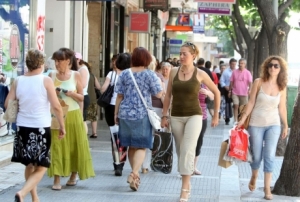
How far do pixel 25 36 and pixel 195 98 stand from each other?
486 centimetres

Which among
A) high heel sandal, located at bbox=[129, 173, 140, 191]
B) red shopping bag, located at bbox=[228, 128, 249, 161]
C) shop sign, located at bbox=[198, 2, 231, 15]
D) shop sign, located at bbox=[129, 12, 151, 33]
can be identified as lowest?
high heel sandal, located at bbox=[129, 173, 140, 191]

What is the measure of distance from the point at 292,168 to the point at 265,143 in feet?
1.79

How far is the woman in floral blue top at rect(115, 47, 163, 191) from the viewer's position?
897 cm

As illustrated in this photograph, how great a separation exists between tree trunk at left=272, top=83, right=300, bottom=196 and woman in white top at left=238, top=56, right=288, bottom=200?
0.31 m

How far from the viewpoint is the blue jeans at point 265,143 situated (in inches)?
345

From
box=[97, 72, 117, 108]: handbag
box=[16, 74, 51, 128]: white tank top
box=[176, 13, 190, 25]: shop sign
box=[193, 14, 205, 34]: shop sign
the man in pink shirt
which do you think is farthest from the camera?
box=[193, 14, 205, 34]: shop sign

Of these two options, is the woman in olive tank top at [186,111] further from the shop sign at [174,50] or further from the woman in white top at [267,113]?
the shop sign at [174,50]

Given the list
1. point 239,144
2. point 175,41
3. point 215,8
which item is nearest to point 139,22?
point 215,8

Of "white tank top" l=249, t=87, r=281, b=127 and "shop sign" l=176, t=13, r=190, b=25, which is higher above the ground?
"shop sign" l=176, t=13, r=190, b=25

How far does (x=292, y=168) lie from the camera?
358 inches

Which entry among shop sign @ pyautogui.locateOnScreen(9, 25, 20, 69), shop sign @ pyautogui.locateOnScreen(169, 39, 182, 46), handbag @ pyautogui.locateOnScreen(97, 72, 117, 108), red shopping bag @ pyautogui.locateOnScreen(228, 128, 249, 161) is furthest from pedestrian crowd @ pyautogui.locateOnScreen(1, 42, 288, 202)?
shop sign @ pyautogui.locateOnScreen(169, 39, 182, 46)

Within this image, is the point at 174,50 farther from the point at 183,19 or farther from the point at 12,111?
the point at 12,111

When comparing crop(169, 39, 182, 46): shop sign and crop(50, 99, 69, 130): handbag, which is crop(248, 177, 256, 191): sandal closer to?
crop(50, 99, 69, 130): handbag

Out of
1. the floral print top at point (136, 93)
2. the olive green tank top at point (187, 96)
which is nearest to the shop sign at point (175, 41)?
the floral print top at point (136, 93)
